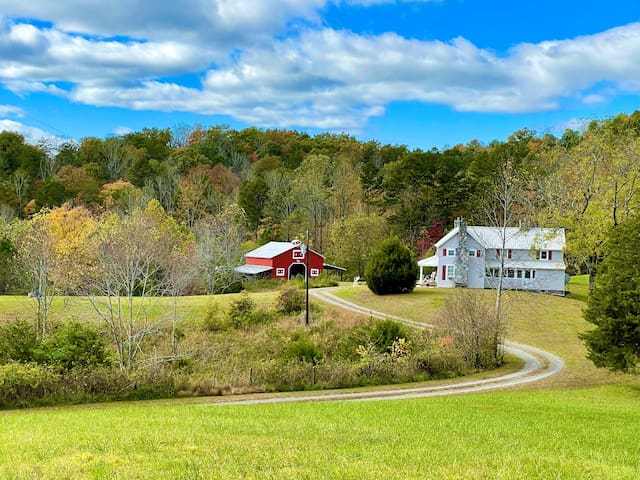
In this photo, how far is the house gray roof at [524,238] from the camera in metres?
43.0

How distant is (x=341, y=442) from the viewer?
30.2 ft

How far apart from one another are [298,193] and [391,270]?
29453 millimetres

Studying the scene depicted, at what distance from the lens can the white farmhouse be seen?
4278 centimetres

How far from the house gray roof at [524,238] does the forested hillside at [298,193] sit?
0.97 metres

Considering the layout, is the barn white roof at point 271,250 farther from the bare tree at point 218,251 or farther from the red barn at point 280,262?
the bare tree at point 218,251

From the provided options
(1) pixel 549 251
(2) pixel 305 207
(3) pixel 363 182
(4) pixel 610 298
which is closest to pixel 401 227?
(3) pixel 363 182

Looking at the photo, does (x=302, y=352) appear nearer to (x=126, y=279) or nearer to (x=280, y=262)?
(x=126, y=279)

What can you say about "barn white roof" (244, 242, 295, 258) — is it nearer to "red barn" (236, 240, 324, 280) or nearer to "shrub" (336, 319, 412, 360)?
"red barn" (236, 240, 324, 280)

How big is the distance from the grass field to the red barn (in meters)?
36.9

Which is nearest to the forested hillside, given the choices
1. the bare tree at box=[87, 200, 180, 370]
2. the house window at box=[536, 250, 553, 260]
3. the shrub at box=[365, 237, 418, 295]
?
the bare tree at box=[87, 200, 180, 370]

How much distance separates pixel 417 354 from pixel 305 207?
42901 millimetres

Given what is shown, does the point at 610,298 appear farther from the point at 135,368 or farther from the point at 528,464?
the point at 135,368

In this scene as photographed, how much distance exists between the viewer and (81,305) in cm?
3138

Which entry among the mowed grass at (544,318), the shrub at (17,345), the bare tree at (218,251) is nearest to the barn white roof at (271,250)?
Result: the bare tree at (218,251)
